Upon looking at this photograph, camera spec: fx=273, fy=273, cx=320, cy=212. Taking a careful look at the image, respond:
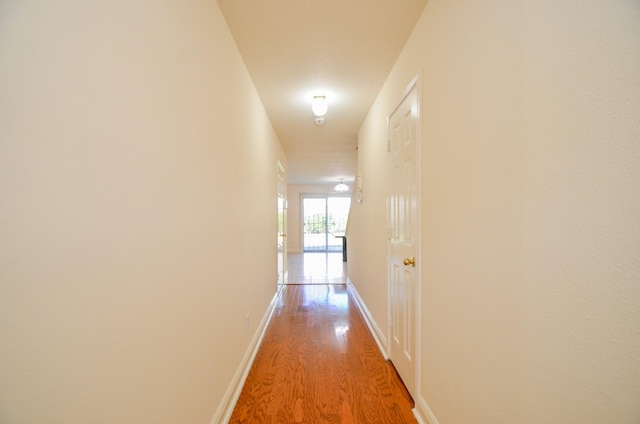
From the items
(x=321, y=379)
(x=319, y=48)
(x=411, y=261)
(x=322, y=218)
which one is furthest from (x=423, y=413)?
(x=322, y=218)

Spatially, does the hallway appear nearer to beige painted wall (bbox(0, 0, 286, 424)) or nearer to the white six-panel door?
the white six-panel door

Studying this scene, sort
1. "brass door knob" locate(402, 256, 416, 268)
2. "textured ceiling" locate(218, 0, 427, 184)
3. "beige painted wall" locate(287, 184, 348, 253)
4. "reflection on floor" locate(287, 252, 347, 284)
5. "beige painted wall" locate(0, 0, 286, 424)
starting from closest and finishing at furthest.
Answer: "beige painted wall" locate(0, 0, 286, 424)
"textured ceiling" locate(218, 0, 427, 184)
"brass door knob" locate(402, 256, 416, 268)
"reflection on floor" locate(287, 252, 347, 284)
"beige painted wall" locate(287, 184, 348, 253)

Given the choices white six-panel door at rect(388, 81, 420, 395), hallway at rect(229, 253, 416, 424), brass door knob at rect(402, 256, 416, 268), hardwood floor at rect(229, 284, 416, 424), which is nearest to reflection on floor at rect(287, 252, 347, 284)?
hallway at rect(229, 253, 416, 424)

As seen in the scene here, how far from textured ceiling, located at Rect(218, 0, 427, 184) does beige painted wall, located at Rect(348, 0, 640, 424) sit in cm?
43

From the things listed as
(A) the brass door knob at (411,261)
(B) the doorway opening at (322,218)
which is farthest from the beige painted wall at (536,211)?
(B) the doorway opening at (322,218)

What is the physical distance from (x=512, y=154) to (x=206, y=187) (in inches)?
53.1

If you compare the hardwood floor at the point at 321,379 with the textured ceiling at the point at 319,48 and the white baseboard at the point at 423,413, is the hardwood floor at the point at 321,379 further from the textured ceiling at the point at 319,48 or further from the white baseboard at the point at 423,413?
the textured ceiling at the point at 319,48

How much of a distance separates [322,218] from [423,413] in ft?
28.9

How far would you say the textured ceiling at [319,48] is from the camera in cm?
167

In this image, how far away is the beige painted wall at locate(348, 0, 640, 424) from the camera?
595mm

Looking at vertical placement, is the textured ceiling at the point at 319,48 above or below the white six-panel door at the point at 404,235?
above

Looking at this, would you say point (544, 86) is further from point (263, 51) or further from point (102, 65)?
point (263, 51)

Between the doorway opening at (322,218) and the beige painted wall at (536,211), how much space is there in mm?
8804

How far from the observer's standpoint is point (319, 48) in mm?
2070
